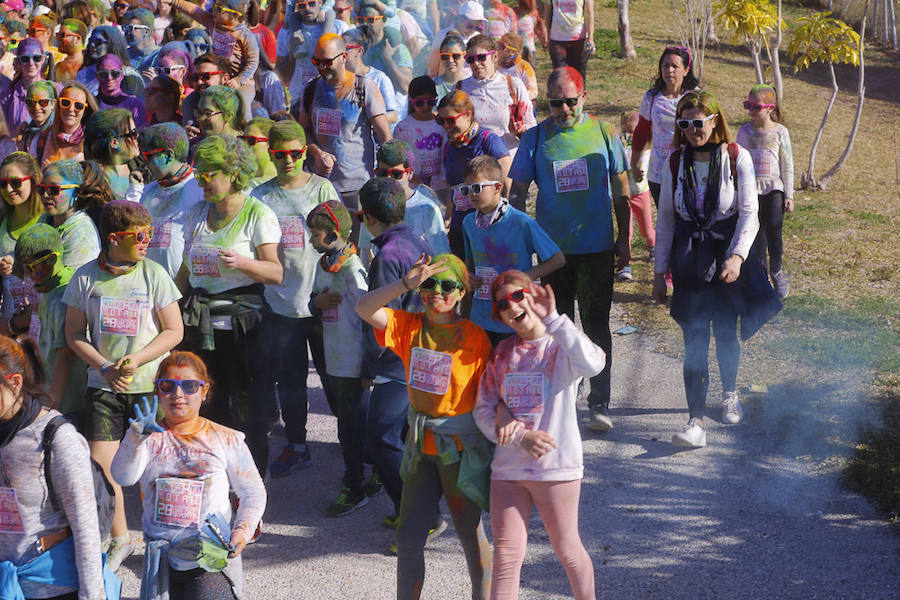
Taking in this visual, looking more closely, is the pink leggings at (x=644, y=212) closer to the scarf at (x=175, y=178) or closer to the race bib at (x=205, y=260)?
the scarf at (x=175, y=178)

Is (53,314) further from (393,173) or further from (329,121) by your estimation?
(329,121)

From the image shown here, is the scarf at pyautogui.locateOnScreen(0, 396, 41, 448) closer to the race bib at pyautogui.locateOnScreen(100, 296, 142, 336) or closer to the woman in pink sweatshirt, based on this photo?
the race bib at pyautogui.locateOnScreen(100, 296, 142, 336)

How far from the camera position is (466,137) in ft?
22.2

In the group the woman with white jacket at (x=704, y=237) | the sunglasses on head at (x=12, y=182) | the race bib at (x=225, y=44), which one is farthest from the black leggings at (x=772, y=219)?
the sunglasses on head at (x=12, y=182)

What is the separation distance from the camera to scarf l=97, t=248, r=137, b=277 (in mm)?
4891

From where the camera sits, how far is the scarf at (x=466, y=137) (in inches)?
265

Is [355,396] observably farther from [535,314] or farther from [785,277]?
[785,277]

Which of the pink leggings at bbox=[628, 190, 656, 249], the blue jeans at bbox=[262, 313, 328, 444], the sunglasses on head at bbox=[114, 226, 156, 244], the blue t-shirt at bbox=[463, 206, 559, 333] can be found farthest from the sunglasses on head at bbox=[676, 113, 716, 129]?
the pink leggings at bbox=[628, 190, 656, 249]

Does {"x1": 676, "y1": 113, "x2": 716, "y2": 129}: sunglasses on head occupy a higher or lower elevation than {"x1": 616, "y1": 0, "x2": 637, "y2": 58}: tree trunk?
lower

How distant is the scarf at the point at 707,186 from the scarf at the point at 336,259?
192 centimetres

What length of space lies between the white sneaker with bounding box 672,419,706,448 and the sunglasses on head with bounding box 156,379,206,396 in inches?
126

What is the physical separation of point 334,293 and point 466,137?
5.32ft

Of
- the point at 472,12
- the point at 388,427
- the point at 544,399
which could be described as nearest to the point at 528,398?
the point at 544,399

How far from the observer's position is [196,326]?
17.6 feet
